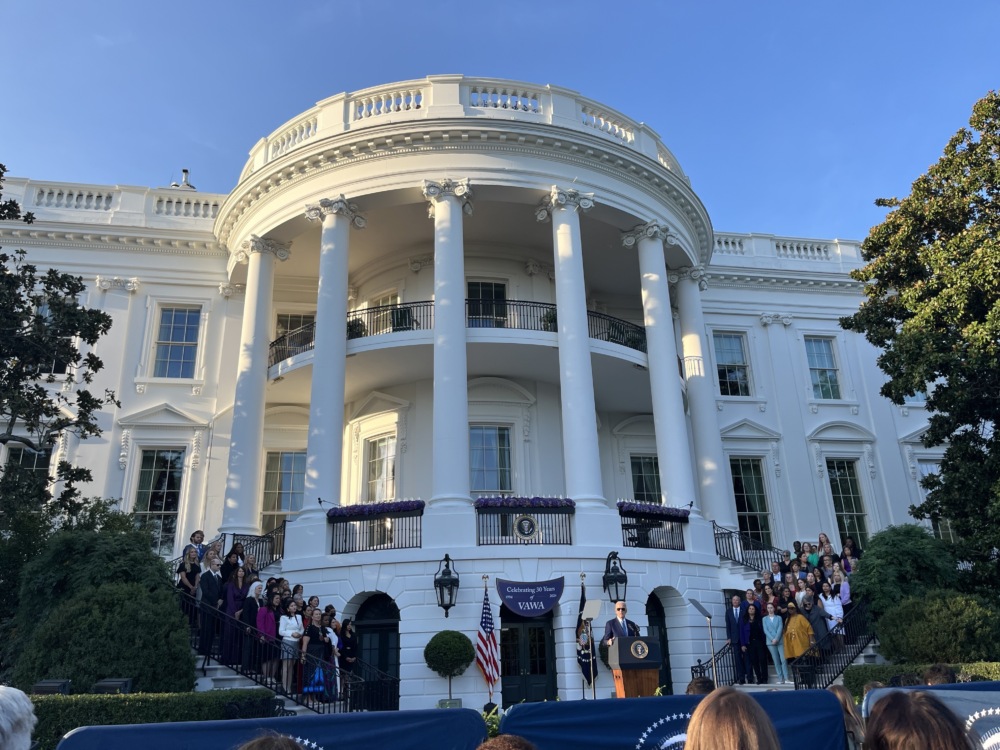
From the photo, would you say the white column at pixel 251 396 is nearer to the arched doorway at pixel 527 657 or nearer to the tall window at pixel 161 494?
the tall window at pixel 161 494

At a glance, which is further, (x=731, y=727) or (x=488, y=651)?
(x=488, y=651)

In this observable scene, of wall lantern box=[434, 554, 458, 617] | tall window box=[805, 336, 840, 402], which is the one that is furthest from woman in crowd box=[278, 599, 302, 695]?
tall window box=[805, 336, 840, 402]

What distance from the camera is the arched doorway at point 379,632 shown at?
15.0 m

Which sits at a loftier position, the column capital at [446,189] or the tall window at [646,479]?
the column capital at [446,189]

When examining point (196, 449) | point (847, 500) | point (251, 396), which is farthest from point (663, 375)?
point (196, 449)

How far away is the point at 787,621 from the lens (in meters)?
13.6

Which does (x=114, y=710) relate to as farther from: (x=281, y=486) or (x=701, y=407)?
(x=701, y=407)

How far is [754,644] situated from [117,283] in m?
18.7

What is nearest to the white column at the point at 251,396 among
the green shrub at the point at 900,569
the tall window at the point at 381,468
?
the tall window at the point at 381,468

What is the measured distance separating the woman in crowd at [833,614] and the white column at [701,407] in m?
4.54

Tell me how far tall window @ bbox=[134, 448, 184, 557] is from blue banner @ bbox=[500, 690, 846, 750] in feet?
58.2

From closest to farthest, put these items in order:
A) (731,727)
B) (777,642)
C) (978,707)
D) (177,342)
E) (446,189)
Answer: (731,727)
(978,707)
(777,642)
(446,189)
(177,342)

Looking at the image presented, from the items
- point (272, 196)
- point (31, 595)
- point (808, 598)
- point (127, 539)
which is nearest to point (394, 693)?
point (127, 539)

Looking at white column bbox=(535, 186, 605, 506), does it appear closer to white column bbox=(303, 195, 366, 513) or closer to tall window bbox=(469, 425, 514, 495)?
tall window bbox=(469, 425, 514, 495)
